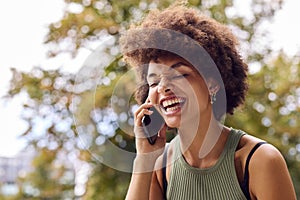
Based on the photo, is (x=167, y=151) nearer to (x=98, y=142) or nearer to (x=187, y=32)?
(x=187, y=32)

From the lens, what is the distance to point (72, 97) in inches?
106

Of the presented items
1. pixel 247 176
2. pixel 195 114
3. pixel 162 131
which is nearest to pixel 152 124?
pixel 162 131

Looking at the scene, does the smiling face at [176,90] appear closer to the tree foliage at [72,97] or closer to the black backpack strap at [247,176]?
the black backpack strap at [247,176]

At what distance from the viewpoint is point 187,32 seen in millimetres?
1056

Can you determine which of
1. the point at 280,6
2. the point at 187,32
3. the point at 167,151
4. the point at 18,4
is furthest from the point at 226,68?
the point at 280,6

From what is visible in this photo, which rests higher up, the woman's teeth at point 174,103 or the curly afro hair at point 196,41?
the curly afro hair at point 196,41

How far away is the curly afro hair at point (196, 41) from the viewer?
106 centimetres

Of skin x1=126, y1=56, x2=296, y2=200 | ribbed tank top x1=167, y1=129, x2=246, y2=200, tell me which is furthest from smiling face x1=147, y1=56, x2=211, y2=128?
ribbed tank top x1=167, y1=129, x2=246, y2=200

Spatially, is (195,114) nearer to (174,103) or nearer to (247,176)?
(174,103)

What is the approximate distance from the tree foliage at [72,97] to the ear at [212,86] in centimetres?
160

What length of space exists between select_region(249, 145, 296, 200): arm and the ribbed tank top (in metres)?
0.05

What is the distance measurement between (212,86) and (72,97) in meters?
1.71

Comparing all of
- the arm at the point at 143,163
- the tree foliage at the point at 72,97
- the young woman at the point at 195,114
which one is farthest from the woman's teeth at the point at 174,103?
the tree foliage at the point at 72,97

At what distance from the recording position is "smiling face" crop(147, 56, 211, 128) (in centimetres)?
103
